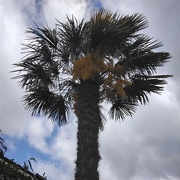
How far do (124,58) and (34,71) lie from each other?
2.73m

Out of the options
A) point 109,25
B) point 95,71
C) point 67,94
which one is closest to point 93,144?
point 95,71

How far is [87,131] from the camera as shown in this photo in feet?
28.3

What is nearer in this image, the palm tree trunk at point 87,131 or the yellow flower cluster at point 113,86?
the palm tree trunk at point 87,131

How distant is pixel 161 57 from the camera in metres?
10.4

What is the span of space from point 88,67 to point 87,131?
1.87m

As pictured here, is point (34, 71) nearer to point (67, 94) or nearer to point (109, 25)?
point (67, 94)

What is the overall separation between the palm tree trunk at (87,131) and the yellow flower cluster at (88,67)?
229 mm

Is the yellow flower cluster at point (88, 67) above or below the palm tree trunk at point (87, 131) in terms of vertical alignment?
above

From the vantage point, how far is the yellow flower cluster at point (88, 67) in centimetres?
952

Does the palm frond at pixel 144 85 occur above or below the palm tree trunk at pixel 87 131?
above

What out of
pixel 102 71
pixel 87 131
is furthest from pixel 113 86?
pixel 87 131

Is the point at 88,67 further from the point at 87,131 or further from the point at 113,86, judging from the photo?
the point at 87,131

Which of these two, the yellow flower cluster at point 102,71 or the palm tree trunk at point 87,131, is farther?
the yellow flower cluster at point 102,71

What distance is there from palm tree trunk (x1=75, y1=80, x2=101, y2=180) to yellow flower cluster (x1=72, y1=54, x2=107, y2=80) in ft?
0.75
